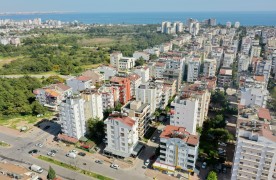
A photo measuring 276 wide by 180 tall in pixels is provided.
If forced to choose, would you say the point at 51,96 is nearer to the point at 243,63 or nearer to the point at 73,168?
the point at 73,168

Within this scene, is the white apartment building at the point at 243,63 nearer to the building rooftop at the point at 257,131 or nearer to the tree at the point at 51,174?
the building rooftop at the point at 257,131

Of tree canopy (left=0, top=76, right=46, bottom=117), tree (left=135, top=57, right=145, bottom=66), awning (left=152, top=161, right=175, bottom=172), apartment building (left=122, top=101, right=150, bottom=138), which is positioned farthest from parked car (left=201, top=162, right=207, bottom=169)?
tree (left=135, top=57, right=145, bottom=66)

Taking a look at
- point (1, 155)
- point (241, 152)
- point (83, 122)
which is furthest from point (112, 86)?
point (241, 152)

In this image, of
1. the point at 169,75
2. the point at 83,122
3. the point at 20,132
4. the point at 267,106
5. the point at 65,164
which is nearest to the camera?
the point at 65,164

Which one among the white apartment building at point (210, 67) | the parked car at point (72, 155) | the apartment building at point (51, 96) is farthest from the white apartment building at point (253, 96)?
the apartment building at point (51, 96)

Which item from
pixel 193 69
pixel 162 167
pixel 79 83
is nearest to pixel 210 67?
pixel 193 69

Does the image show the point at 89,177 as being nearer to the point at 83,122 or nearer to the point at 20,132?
the point at 83,122
